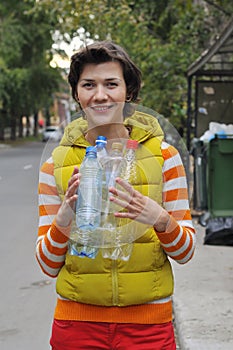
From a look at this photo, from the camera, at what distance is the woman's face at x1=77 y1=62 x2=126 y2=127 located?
1998 mm

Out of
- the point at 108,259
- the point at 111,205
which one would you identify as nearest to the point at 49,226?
the point at 108,259

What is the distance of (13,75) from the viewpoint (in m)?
37.5

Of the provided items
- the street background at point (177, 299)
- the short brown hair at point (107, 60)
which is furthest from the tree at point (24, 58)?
the short brown hair at point (107, 60)

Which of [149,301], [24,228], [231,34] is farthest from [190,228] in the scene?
[24,228]

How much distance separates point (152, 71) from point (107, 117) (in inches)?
506

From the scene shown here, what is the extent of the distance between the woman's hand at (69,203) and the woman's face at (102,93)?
25 centimetres

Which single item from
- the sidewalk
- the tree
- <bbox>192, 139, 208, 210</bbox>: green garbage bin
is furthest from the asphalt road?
the tree

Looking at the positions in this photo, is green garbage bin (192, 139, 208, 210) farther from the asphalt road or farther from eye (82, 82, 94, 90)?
eye (82, 82, 94, 90)

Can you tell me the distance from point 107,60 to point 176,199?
1.69 ft

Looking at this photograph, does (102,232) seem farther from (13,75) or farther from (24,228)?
(13,75)

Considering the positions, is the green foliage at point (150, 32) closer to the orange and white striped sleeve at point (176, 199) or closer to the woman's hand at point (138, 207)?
the orange and white striped sleeve at point (176, 199)

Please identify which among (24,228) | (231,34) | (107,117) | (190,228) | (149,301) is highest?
(231,34)

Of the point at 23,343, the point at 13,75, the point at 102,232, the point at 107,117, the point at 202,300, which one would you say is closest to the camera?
the point at 102,232

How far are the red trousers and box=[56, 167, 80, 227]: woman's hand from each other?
37 cm
